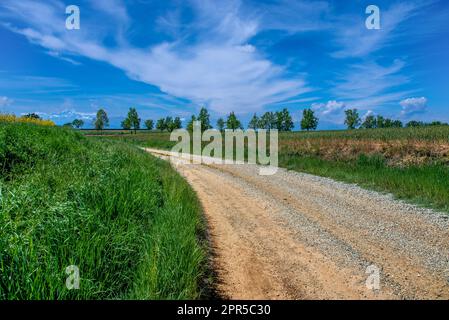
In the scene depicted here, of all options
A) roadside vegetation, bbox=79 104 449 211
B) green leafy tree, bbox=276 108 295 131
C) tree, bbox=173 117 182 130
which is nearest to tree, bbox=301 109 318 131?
green leafy tree, bbox=276 108 295 131

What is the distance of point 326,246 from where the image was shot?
6.51 metres

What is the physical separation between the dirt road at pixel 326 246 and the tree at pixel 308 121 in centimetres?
9809

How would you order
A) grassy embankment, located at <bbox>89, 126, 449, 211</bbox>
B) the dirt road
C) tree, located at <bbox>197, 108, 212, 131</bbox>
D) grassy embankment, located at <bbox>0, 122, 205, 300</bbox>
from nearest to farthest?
grassy embankment, located at <bbox>0, 122, 205, 300</bbox>
the dirt road
grassy embankment, located at <bbox>89, 126, 449, 211</bbox>
tree, located at <bbox>197, 108, 212, 131</bbox>

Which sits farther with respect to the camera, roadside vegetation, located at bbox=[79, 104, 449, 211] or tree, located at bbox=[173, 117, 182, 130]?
tree, located at bbox=[173, 117, 182, 130]

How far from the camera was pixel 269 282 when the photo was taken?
196 inches

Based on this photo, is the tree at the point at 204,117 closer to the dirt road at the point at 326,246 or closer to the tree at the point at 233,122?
the tree at the point at 233,122

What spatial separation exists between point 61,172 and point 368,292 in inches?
311

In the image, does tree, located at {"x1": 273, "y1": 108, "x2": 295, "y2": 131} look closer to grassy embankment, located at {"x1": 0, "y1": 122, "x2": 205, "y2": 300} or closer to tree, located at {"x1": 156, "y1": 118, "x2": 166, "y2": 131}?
tree, located at {"x1": 156, "y1": 118, "x2": 166, "y2": 131}

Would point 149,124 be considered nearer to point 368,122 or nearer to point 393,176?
point 368,122

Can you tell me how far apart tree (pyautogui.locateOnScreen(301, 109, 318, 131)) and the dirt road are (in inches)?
3862

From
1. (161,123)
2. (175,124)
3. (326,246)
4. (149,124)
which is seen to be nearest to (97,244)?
(326,246)

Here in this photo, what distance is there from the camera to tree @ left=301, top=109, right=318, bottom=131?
4183 inches

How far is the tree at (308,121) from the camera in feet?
349
